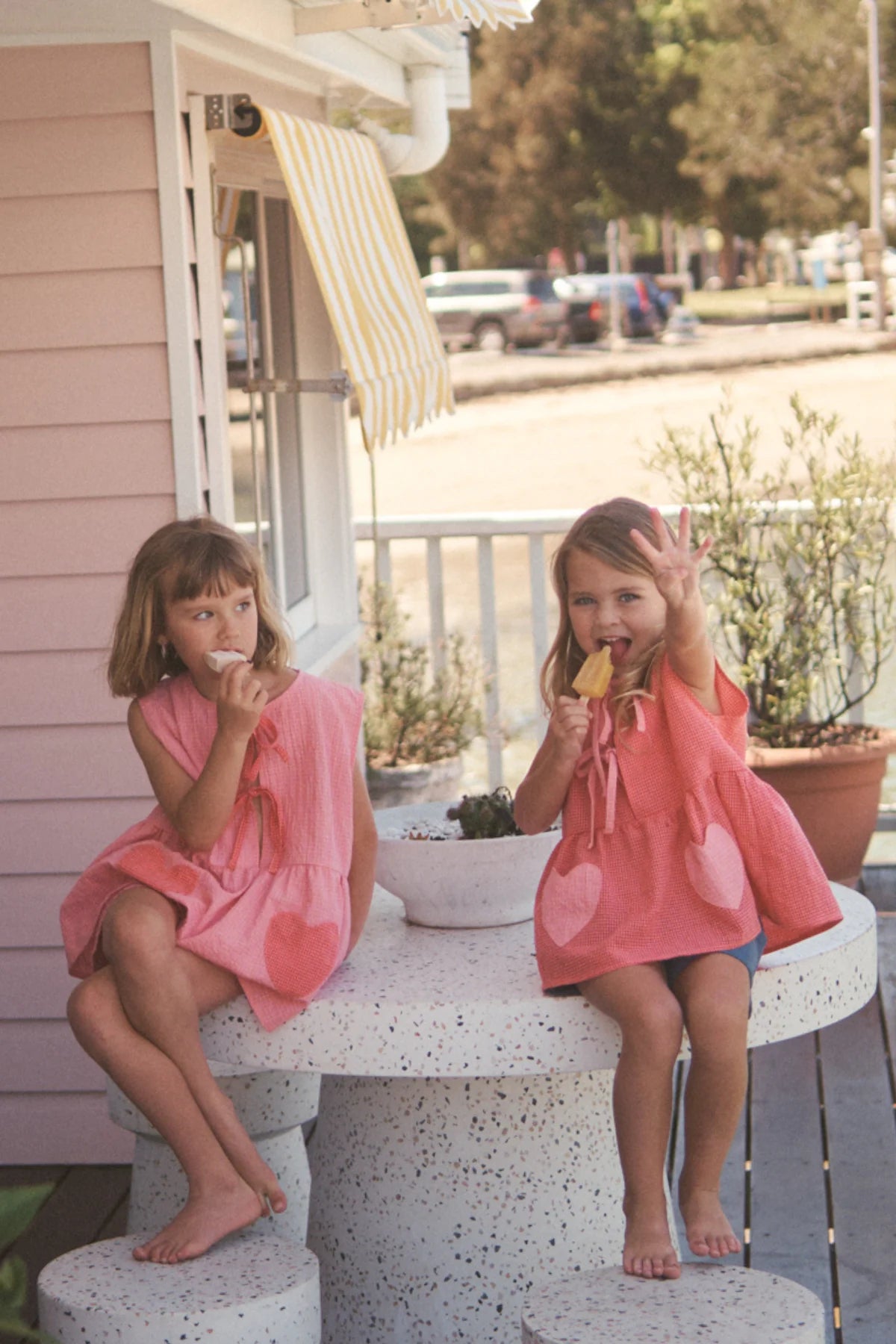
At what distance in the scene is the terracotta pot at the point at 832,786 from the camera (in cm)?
450

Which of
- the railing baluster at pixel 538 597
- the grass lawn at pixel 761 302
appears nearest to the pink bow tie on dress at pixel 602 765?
the railing baluster at pixel 538 597

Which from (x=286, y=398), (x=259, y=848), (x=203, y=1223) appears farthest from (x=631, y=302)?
(x=203, y=1223)

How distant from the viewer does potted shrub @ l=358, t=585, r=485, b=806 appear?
16.6ft

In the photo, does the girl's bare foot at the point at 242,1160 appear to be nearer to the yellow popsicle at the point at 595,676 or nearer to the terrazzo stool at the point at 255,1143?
the terrazzo stool at the point at 255,1143

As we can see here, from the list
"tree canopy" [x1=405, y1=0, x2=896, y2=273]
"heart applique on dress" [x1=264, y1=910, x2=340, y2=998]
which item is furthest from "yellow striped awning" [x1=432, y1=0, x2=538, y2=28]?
"tree canopy" [x1=405, y1=0, x2=896, y2=273]

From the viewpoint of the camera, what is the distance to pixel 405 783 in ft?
16.5

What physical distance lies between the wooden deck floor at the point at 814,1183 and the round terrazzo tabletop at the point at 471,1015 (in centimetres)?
52

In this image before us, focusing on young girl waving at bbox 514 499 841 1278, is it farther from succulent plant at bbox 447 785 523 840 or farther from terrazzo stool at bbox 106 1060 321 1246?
terrazzo stool at bbox 106 1060 321 1246

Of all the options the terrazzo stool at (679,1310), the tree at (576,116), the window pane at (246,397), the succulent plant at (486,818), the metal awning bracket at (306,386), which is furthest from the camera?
the tree at (576,116)

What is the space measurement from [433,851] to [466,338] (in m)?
25.1

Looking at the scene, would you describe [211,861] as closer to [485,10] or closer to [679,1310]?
[679,1310]

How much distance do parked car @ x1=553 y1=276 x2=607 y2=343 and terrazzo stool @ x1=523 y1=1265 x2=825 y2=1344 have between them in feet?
84.6

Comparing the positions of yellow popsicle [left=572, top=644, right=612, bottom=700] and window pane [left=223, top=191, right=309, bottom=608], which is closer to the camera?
yellow popsicle [left=572, top=644, right=612, bottom=700]

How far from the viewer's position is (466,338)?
26.9 metres
